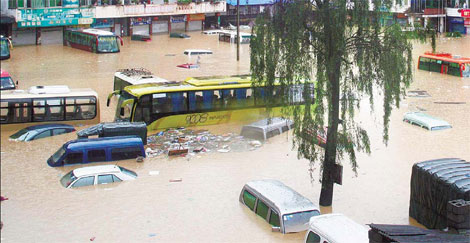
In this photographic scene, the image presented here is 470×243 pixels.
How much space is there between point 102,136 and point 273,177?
6.41 meters

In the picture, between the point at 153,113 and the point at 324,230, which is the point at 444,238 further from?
the point at 153,113

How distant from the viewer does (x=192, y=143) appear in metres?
24.6

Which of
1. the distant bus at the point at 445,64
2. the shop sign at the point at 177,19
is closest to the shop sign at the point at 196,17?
the shop sign at the point at 177,19

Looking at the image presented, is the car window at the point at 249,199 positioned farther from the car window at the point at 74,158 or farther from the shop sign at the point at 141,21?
the shop sign at the point at 141,21

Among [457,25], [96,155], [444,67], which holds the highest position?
[457,25]

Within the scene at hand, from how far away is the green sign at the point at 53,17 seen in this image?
51.0m

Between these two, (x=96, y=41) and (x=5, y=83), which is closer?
(x=5, y=83)

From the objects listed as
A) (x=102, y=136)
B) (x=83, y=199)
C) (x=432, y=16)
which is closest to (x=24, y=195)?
(x=83, y=199)

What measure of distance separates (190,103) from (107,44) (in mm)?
24957

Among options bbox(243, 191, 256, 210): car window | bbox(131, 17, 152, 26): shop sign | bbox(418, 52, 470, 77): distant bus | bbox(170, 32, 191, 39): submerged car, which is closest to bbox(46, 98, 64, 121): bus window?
bbox(243, 191, 256, 210): car window

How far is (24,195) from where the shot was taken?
19.0 m

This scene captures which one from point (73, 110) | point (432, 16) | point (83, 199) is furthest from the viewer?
point (432, 16)

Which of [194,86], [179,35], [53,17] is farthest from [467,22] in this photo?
[194,86]

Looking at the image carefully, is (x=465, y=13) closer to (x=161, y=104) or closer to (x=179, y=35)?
Answer: (x=179, y=35)
